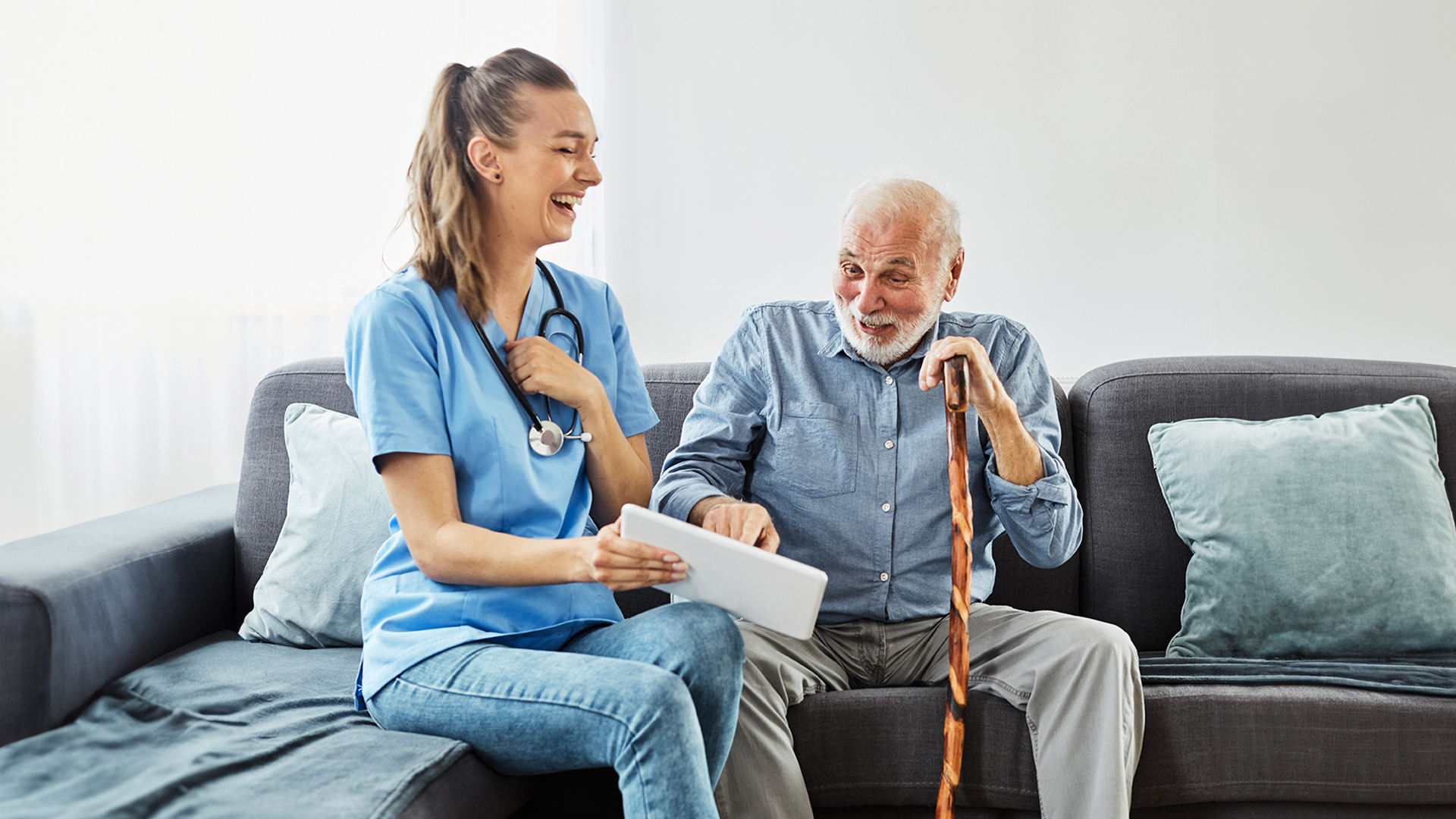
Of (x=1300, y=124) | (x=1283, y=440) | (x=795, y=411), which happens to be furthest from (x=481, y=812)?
(x=1300, y=124)

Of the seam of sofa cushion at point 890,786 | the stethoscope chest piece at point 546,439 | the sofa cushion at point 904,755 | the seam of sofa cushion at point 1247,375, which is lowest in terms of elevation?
the seam of sofa cushion at point 890,786

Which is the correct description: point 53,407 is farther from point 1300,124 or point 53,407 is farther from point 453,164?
point 1300,124

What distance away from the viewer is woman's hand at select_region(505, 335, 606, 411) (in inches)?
53.2

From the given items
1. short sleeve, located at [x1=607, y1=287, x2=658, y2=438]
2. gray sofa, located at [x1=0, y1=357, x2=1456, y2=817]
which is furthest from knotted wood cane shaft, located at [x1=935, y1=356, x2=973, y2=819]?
short sleeve, located at [x1=607, y1=287, x2=658, y2=438]

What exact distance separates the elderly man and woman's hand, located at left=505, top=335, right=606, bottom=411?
0.89 ft

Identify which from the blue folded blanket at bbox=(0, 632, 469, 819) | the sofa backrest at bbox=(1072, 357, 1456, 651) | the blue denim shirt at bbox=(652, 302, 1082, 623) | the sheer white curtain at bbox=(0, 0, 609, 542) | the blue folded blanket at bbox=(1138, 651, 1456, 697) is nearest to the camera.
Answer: the blue folded blanket at bbox=(0, 632, 469, 819)

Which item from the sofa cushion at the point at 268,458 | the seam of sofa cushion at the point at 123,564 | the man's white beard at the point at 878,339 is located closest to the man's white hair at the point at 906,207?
the man's white beard at the point at 878,339

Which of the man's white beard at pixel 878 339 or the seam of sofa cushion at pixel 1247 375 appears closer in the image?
the man's white beard at pixel 878 339

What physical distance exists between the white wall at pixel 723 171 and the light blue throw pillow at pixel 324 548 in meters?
0.81

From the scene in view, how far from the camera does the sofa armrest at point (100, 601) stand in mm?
1365

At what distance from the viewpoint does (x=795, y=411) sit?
170 cm

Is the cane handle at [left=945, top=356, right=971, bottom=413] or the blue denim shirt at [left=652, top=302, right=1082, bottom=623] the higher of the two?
the cane handle at [left=945, top=356, right=971, bottom=413]

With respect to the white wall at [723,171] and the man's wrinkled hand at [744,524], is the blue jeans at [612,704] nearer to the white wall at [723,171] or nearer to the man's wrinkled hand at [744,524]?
the man's wrinkled hand at [744,524]

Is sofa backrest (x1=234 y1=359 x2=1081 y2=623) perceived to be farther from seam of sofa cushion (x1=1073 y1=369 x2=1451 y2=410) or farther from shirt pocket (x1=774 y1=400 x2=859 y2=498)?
shirt pocket (x1=774 y1=400 x2=859 y2=498)
